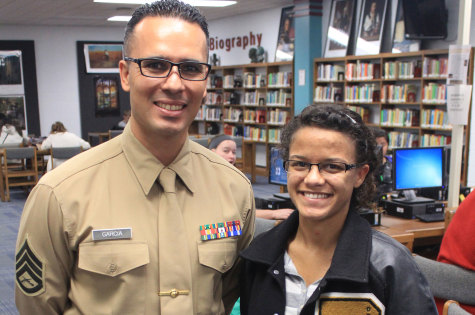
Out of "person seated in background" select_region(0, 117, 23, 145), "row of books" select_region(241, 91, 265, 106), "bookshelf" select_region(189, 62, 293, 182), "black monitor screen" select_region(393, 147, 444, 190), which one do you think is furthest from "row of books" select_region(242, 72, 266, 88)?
"black monitor screen" select_region(393, 147, 444, 190)

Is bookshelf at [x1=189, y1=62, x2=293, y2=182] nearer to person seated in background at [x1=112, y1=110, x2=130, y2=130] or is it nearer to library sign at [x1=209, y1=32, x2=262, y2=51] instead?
library sign at [x1=209, y1=32, x2=262, y2=51]

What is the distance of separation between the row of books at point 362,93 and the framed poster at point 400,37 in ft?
2.37

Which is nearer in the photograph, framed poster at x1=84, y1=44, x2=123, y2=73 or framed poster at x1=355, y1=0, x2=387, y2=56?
framed poster at x1=355, y1=0, x2=387, y2=56

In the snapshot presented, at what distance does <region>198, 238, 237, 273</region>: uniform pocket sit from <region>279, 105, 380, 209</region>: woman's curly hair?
34cm

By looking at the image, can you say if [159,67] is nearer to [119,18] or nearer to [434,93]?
[434,93]

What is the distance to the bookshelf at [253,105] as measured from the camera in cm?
1005

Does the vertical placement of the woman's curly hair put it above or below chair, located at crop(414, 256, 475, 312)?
above

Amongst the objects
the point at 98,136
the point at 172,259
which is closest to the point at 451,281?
the point at 172,259

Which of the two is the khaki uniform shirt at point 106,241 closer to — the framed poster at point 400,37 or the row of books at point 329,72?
the framed poster at point 400,37

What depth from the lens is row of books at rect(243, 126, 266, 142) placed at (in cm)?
1063

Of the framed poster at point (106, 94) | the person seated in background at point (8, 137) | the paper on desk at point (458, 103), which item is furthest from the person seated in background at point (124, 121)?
the paper on desk at point (458, 103)

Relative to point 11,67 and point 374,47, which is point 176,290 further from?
point 11,67

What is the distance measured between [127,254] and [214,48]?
11.6 metres

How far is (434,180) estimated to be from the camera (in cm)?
433
